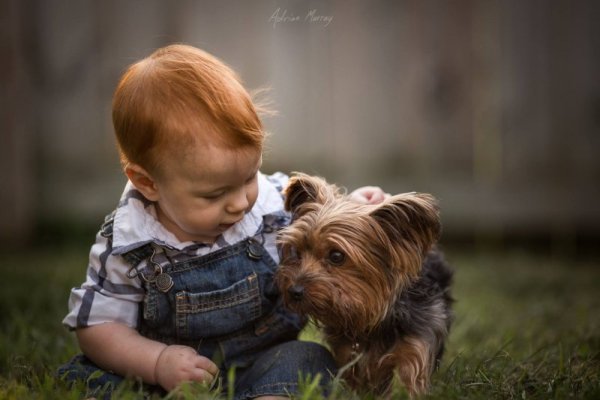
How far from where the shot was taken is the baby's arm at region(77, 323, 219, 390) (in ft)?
9.86

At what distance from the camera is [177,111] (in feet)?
9.94

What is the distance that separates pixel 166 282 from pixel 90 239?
15.3 feet

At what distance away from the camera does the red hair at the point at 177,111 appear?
302 centimetres

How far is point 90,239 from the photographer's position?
24.7 feet

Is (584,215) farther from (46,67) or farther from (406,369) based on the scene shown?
(46,67)

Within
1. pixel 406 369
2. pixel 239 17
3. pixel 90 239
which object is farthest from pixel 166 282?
pixel 239 17

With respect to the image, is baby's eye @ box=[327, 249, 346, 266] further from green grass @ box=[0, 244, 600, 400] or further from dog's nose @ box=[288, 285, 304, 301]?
green grass @ box=[0, 244, 600, 400]

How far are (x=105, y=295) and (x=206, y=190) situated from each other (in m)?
0.65

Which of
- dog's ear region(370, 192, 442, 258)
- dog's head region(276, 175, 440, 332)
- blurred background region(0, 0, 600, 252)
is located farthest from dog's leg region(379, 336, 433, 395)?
blurred background region(0, 0, 600, 252)

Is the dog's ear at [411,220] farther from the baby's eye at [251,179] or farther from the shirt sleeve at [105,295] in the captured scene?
the shirt sleeve at [105,295]

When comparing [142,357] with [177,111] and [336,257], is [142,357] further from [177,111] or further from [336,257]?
[177,111]

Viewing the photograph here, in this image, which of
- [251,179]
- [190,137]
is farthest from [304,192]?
[190,137]

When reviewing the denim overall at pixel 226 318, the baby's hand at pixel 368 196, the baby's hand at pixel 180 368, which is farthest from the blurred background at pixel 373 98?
the baby's hand at pixel 180 368

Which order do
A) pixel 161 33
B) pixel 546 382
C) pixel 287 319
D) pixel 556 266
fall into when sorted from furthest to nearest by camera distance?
pixel 161 33, pixel 556 266, pixel 287 319, pixel 546 382
